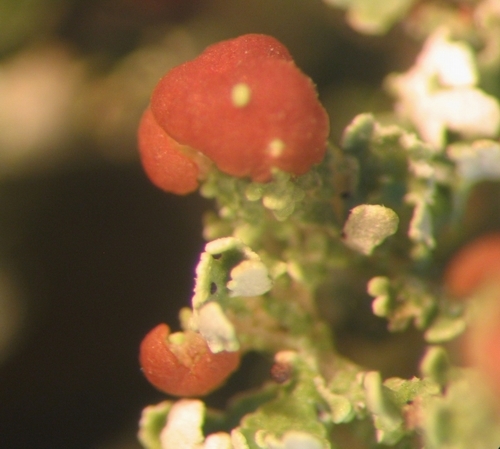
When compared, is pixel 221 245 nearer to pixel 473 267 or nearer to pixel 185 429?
pixel 185 429

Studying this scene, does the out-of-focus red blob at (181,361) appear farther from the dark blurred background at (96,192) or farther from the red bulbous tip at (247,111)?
the dark blurred background at (96,192)

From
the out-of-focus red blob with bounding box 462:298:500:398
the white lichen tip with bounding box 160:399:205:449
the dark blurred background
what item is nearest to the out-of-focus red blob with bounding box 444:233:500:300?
the out-of-focus red blob with bounding box 462:298:500:398

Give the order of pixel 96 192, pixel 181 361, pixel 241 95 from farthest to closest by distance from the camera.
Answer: pixel 96 192 < pixel 181 361 < pixel 241 95

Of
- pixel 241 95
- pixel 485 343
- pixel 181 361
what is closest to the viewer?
pixel 241 95

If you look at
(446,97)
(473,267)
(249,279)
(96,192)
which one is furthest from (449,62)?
(96,192)

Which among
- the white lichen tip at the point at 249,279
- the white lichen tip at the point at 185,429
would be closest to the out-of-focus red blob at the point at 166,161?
the white lichen tip at the point at 249,279

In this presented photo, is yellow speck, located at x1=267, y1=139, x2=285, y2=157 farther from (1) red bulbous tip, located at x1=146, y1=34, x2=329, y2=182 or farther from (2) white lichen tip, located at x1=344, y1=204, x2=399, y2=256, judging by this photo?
(2) white lichen tip, located at x1=344, y1=204, x2=399, y2=256

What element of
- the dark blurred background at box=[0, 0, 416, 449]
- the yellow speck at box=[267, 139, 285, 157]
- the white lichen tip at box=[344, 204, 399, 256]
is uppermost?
the yellow speck at box=[267, 139, 285, 157]
